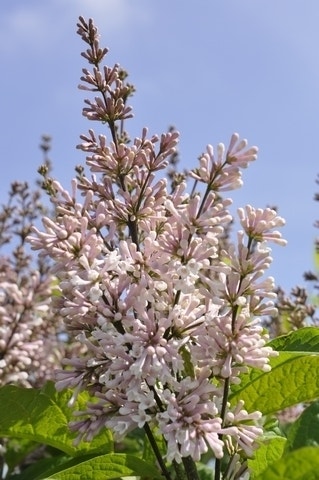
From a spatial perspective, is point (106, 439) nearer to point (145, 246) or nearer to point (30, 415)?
point (30, 415)

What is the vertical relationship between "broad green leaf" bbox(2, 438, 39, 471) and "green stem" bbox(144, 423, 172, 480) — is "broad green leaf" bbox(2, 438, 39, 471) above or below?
above

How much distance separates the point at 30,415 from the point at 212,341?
3.37 feet

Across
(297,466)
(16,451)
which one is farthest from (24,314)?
(297,466)

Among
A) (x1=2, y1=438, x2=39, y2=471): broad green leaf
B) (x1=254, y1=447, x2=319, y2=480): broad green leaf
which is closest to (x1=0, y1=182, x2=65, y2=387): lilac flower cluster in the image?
(x1=2, y1=438, x2=39, y2=471): broad green leaf

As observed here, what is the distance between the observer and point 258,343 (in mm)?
1896

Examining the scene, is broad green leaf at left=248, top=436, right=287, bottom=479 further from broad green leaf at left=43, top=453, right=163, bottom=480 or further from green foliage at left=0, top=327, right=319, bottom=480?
broad green leaf at left=43, top=453, right=163, bottom=480

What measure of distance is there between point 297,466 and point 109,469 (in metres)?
0.76

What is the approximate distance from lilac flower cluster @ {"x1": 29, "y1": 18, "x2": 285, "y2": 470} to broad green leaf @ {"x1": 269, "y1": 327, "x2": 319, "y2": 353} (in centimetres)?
39

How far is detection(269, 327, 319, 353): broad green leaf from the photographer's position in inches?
93.0

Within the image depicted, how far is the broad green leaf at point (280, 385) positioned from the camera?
7.27 ft

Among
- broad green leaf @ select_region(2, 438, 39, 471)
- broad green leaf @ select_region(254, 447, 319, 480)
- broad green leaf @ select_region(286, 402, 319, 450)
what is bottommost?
broad green leaf @ select_region(254, 447, 319, 480)

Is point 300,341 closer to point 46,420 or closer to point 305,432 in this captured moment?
point 305,432

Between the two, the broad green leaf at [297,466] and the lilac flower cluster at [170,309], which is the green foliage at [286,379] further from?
the broad green leaf at [297,466]

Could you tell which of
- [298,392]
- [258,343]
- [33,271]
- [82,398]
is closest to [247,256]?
[258,343]
